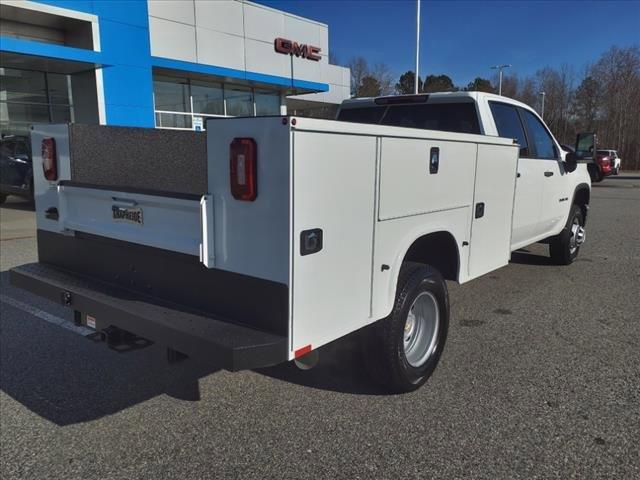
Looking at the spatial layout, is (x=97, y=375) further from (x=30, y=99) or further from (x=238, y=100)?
(x=238, y=100)

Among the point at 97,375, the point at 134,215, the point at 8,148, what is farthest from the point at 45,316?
the point at 8,148

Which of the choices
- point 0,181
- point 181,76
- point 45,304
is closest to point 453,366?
point 45,304

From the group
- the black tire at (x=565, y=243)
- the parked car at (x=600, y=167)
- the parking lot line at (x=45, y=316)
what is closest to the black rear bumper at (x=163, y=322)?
the parking lot line at (x=45, y=316)

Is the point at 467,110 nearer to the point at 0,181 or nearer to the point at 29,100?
the point at 0,181

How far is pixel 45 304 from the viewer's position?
551 cm

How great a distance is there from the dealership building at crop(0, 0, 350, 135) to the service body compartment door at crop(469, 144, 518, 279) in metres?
12.0

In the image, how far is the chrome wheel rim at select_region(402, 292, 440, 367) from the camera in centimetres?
362

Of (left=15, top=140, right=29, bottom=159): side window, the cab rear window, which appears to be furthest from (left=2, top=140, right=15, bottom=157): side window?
the cab rear window

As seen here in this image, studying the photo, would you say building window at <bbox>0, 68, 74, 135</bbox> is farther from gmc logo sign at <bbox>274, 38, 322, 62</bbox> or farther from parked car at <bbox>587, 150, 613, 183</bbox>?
parked car at <bbox>587, 150, 613, 183</bbox>

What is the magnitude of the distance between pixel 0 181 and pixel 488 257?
43.1ft

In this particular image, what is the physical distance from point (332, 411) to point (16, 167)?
41.2ft

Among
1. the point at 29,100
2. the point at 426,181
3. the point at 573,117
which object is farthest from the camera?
the point at 573,117

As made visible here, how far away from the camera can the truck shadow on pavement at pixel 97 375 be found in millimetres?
3432

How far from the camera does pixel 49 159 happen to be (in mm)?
3582
